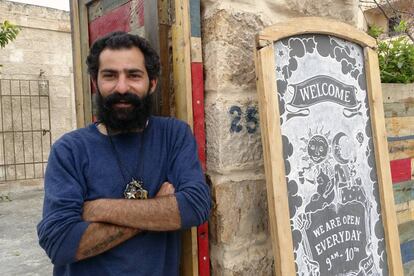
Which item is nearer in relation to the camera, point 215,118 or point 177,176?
point 177,176

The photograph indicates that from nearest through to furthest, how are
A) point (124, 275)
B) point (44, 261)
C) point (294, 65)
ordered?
point (124, 275) < point (294, 65) < point (44, 261)

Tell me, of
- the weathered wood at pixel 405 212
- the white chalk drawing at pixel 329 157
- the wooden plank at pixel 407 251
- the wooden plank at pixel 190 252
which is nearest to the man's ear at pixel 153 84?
the white chalk drawing at pixel 329 157

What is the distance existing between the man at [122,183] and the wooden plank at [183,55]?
0.12 meters

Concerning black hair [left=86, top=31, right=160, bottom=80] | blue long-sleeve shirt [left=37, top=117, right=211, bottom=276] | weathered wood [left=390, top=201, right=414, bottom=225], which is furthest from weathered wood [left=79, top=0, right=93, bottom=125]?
weathered wood [left=390, top=201, right=414, bottom=225]

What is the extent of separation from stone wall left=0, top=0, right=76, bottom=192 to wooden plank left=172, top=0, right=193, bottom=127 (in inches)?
327

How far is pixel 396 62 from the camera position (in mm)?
3350

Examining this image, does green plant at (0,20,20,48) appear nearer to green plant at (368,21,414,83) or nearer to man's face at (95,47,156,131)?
man's face at (95,47,156,131)

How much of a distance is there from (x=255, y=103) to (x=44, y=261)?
3797mm

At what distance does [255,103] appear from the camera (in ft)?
6.70

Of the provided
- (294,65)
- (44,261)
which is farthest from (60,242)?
(44,261)

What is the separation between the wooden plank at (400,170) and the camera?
2768 millimetres

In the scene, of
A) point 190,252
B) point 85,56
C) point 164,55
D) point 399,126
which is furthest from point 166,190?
point 399,126

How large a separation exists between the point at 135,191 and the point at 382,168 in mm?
1232

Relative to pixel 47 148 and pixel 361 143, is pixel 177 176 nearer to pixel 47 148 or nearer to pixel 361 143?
pixel 361 143
